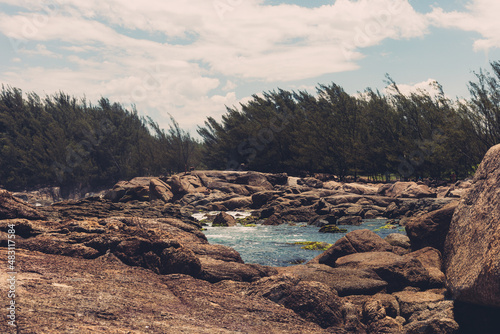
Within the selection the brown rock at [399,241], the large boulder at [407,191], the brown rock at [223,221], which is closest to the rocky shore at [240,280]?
the brown rock at [399,241]

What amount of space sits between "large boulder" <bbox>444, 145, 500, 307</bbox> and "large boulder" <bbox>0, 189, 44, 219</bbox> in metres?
8.35

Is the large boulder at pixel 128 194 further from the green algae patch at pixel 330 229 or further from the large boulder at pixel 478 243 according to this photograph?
the large boulder at pixel 478 243

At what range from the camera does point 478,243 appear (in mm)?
7195

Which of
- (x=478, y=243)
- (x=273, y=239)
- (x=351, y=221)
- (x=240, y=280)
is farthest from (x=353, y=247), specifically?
(x=351, y=221)

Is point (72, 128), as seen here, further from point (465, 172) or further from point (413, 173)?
point (465, 172)

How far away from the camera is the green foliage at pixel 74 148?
187 ft

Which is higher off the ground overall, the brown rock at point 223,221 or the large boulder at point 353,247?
the large boulder at point 353,247

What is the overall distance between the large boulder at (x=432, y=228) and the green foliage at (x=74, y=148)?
46.4 metres

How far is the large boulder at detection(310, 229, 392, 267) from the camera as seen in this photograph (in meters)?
12.3

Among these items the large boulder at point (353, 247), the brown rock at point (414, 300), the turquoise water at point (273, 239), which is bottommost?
the turquoise water at point (273, 239)

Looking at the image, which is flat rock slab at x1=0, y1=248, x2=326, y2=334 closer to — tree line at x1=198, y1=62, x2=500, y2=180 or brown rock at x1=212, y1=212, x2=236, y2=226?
brown rock at x1=212, y1=212, x2=236, y2=226

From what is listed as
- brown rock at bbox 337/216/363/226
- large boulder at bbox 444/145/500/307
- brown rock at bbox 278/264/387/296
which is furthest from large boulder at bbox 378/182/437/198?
large boulder at bbox 444/145/500/307

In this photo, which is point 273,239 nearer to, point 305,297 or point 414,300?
point 414,300

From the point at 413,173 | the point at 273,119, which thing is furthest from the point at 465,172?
the point at 273,119
